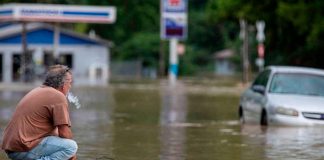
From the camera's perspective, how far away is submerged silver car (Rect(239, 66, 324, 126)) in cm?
1780

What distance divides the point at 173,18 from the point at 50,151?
51450mm

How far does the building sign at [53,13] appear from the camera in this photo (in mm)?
53969

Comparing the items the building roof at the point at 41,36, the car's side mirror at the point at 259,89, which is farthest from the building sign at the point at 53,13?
the car's side mirror at the point at 259,89

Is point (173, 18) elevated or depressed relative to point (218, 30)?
elevated

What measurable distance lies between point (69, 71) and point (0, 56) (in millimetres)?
54742

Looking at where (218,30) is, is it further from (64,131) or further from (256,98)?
(64,131)

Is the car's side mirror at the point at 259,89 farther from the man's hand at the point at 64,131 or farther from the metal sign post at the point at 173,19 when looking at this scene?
the metal sign post at the point at 173,19

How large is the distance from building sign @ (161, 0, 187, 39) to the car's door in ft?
127

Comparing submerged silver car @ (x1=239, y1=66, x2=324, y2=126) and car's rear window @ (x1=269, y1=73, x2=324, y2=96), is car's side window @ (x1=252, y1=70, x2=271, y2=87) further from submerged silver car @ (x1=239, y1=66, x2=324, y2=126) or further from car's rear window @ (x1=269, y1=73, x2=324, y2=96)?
car's rear window @ (x1=269, y1=73, x2=324, y2=96)

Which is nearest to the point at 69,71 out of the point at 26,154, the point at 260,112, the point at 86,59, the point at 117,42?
the point at 26,154

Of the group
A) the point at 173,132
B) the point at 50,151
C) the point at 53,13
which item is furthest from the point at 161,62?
the point at 50,151

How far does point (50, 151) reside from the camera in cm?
876

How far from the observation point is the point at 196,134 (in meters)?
17.4

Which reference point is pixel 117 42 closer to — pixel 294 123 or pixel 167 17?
pixel 167 17
